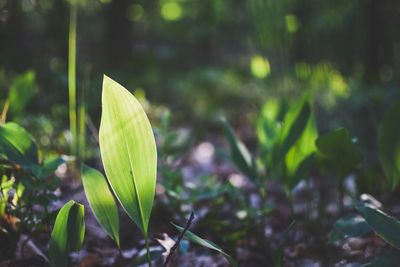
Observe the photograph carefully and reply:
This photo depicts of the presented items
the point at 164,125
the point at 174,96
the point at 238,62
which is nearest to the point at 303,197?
the point at 164,125

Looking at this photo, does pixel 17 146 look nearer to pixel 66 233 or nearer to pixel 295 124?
pixel 66 233

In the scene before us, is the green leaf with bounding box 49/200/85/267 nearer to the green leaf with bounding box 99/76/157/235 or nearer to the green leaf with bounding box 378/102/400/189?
the green leaf with bounding box 99/76/157/235

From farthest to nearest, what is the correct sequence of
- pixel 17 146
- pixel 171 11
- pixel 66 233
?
pixel 171 11
pixel 17 146
pixel 66 233

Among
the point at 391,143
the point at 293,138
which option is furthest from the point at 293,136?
the point at 391,143

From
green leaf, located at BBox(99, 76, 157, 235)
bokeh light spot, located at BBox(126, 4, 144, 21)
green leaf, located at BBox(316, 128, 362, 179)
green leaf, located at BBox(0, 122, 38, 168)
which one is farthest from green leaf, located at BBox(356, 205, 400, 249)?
bokeh light spot, located at BBox(126, 4, 144, 21)

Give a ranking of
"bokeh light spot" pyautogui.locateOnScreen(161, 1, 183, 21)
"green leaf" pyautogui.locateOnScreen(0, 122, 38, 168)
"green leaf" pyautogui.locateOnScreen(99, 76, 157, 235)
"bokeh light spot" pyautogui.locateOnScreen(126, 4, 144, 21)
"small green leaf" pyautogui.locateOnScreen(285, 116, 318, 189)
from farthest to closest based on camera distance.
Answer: "bokeh light spot" pyautogui.locateOnScreen(161, 1, 183, 21) → "bokeh light spot" pyautogui.locateOnScreen(126, 4, 144, 21) → "small green leaf" pyautogui.locateOnScreen(285, 116, 318, 189) → "green leaf" pyautogui.locateOnScreen(0, 122, 38, 168) → "green leaf" pyautogui.locateOnScreen(99, 76, 157, 235)

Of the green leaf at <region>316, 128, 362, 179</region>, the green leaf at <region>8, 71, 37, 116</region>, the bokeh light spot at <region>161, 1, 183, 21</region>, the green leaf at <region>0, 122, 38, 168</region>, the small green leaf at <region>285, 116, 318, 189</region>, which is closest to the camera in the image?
the green leaf at <region>0, 122, 38, 168</region>
